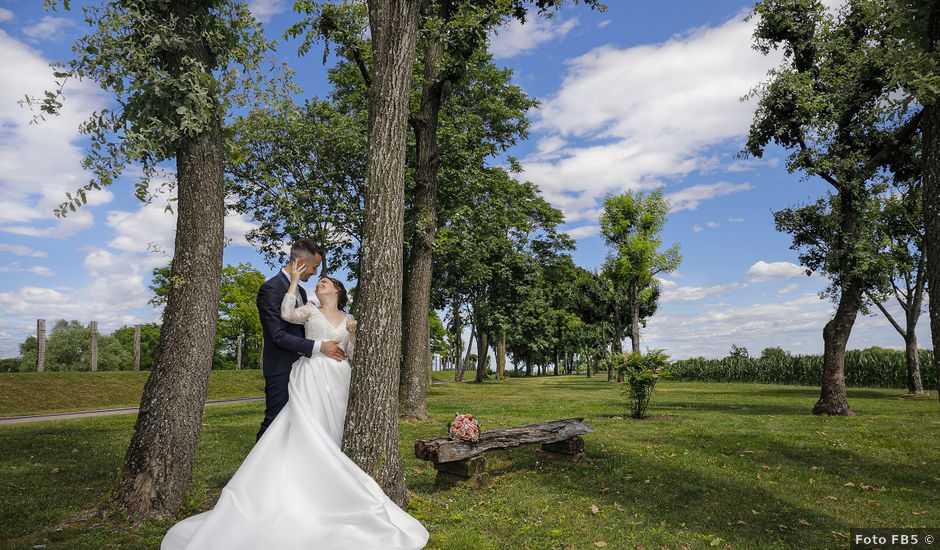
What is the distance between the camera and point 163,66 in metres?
7.84

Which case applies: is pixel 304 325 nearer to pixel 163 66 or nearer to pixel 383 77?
pixel 383 77

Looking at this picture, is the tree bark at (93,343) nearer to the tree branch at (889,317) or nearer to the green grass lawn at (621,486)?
the green grass lawn at (621,486)

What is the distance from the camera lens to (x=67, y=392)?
978 inches

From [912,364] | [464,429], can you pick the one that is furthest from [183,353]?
[912,364]

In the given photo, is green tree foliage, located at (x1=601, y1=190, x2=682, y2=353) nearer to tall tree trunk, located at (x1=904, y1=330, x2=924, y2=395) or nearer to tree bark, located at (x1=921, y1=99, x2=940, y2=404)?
tall tree trunk, located at (x1=904, y1=330, x2=924, y2=395)

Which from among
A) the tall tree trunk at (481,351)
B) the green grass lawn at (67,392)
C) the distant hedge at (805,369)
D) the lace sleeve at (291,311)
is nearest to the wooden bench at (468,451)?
the lace sleeve at (291,311)

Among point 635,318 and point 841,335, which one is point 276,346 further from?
point 635,318

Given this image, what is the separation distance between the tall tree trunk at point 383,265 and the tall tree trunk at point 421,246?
8.63 metres

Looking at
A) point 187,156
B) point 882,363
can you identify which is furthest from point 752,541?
point 882,363

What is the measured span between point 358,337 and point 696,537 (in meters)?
5.03

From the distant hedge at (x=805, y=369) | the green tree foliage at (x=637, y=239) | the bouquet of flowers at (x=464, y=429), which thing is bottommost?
the distant hedge at (x=805, y=369)

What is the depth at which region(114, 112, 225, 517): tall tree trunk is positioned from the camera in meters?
7.16

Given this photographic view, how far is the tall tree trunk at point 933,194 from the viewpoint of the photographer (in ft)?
23.2

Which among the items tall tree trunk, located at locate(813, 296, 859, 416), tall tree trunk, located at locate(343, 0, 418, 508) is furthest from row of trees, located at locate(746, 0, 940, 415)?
tall tree trunk, located at locate(343, 0, 418, 508)
